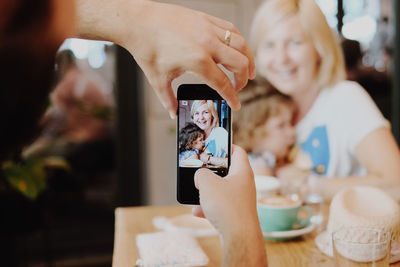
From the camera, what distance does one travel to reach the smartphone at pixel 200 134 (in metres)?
0.72

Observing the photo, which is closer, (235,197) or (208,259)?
(235,197)

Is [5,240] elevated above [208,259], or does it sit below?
below

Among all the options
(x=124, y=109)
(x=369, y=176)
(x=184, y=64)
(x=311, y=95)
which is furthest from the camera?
(x=124, y=109)

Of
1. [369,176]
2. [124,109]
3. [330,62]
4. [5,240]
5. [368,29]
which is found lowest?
[5,240]

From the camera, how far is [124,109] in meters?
2.62

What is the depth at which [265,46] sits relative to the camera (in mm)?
1775

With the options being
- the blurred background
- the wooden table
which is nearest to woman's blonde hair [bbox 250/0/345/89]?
the wooden table

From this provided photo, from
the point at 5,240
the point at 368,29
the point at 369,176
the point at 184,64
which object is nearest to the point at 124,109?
the point at 5,240

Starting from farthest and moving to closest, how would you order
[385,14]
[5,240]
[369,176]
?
1. [385,14]
2. [5,240]
3. [369,176]

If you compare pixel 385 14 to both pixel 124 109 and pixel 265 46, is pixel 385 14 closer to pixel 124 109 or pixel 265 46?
pixel 265 46

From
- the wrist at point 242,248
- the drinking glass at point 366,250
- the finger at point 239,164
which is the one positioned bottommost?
the drinking glass at point 366,250

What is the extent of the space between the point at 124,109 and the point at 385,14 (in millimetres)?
1956

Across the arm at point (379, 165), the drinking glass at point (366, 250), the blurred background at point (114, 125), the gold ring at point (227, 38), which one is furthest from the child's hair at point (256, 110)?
the gold ring at point (227, 38)

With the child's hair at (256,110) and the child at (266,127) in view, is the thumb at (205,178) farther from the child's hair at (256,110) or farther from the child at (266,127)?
the child's hair at (256,110)
